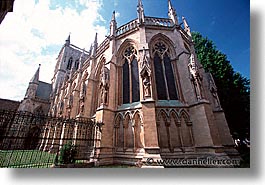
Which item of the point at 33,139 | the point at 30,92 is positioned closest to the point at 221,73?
the point at 33,139

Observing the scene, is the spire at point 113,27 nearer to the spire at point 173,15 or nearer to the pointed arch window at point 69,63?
the spire at point 173,15

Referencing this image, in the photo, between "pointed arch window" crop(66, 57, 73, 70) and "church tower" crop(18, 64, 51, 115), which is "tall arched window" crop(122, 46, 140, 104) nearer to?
"church tower" crop(18, 64, 51, 115)

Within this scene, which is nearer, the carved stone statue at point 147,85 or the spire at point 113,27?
the carved stone statue at point 147,85

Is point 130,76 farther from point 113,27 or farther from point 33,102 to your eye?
point 33,102

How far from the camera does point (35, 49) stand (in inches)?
150

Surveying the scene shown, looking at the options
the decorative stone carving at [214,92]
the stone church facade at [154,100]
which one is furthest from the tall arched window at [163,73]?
the decorative stone carving at [214,92]

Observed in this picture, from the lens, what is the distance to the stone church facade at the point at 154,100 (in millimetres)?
4648

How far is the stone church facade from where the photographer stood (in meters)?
4.65

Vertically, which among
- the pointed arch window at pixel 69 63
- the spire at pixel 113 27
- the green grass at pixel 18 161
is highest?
the pointed arch window at pixel 69 63

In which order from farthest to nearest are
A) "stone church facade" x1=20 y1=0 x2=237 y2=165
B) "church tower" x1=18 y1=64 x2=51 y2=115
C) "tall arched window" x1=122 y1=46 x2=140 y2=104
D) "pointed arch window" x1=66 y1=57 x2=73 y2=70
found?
"pointed arch window" x1=66 y1=57 x2=73 y2=70 < "church tower" x1=18 y1=64 x2=51 y2=115 < "tall arched window" x1=122 y1=46 x2=140 y2=104 < "stone church facade" x1=20 y1=0 x2=237 y2=165

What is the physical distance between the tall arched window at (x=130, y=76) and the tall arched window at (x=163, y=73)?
96cm

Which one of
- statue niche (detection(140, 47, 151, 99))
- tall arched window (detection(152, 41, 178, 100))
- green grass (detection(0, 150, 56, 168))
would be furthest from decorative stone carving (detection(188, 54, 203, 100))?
green grass (detection(0, 150, 56, 168))

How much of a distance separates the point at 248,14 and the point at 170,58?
11.8ft

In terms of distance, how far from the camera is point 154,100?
4.85 metres
